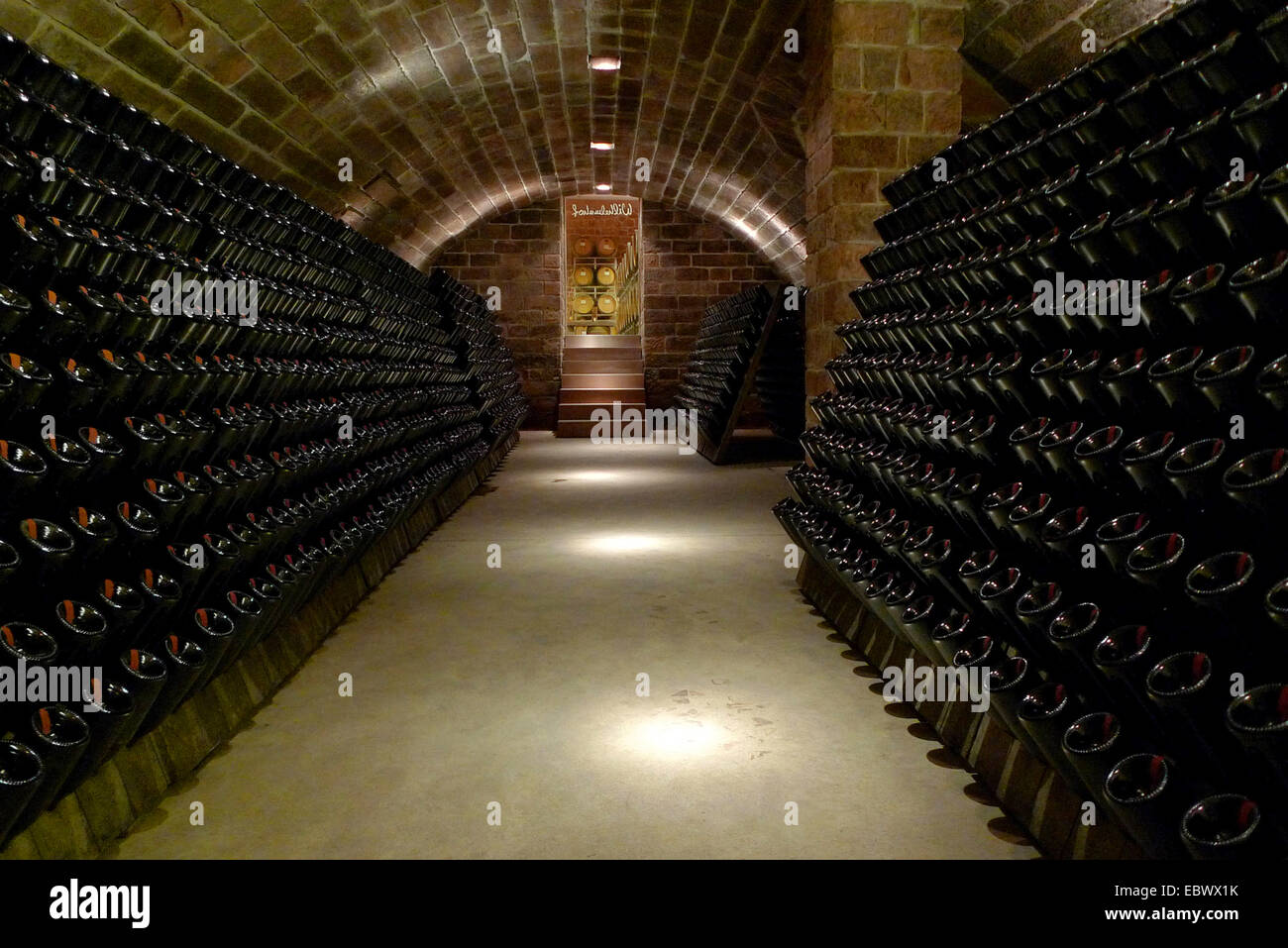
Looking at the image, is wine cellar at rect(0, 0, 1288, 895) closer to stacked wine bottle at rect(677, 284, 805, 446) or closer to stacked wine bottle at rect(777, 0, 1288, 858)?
stacked wine bottle at rect(777, 0, 1288, 858)

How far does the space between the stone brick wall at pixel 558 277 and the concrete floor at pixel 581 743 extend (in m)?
10.6

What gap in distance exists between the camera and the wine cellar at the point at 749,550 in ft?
5.24

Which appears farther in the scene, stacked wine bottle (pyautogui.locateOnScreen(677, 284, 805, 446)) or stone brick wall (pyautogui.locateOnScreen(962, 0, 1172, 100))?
stacked wine bottle (pyautogui.locateOnScreen(677, 284, 805, 446))

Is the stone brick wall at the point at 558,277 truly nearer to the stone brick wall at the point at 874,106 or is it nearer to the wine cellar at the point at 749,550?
the wine cellar at the point at 749,550

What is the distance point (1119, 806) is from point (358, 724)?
2.04m

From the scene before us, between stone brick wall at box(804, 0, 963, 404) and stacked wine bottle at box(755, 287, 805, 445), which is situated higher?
stone brick wall at box(804, 0, 963, 404)

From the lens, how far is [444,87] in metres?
7.89

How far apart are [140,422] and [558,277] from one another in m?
13.0

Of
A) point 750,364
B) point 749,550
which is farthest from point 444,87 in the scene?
point 749,550

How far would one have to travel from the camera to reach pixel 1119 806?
1.50 m

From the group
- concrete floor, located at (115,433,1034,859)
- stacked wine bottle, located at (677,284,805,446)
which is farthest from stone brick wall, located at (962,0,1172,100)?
concrete floor, located at (115,433,1034,859)

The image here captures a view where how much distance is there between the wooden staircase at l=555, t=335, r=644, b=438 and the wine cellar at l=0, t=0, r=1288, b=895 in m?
8.58

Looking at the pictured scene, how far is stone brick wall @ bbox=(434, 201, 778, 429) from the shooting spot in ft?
48.5

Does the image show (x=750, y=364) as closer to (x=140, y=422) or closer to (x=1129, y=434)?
(x=140, y=422)
